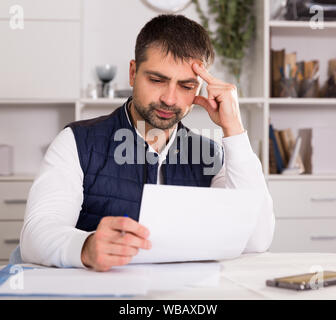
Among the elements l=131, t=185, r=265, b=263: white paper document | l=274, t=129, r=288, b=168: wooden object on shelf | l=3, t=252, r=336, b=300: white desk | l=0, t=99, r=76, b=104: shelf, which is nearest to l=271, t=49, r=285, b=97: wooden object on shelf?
l=274, t=129, r=288, b=168: wooden object on shelf

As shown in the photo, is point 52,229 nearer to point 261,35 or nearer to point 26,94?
point 26,94

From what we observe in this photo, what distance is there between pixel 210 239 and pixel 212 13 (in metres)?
2.42

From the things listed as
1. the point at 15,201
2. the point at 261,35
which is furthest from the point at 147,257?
the point at 261,35

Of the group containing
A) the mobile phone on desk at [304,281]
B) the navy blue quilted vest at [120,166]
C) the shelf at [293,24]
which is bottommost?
the mobile phone on desk at [304,281]

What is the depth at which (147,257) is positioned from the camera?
1006 mm

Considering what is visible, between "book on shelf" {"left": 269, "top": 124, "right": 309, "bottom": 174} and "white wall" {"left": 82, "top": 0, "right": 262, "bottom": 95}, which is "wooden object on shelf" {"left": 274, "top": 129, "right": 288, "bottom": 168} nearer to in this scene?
"book on shelf" {"left": 269, "top": 124, "right": 309, "bottom": 174}

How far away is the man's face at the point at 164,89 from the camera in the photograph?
1.44 m

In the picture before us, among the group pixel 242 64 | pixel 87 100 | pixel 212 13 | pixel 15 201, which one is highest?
pixel 212 13

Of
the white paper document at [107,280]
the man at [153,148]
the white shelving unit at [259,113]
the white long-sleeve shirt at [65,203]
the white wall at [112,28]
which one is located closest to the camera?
the white paper document at [107,280]

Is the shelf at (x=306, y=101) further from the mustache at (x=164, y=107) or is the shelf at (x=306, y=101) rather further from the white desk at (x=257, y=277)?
the white desk at (x=257, y=277)

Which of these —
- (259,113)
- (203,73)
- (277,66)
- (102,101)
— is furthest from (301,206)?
(203,73)

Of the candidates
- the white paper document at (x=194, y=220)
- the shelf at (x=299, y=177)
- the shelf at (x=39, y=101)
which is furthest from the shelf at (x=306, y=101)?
the white paper document at (x=194, y=220)

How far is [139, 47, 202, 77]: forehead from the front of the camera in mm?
1438
